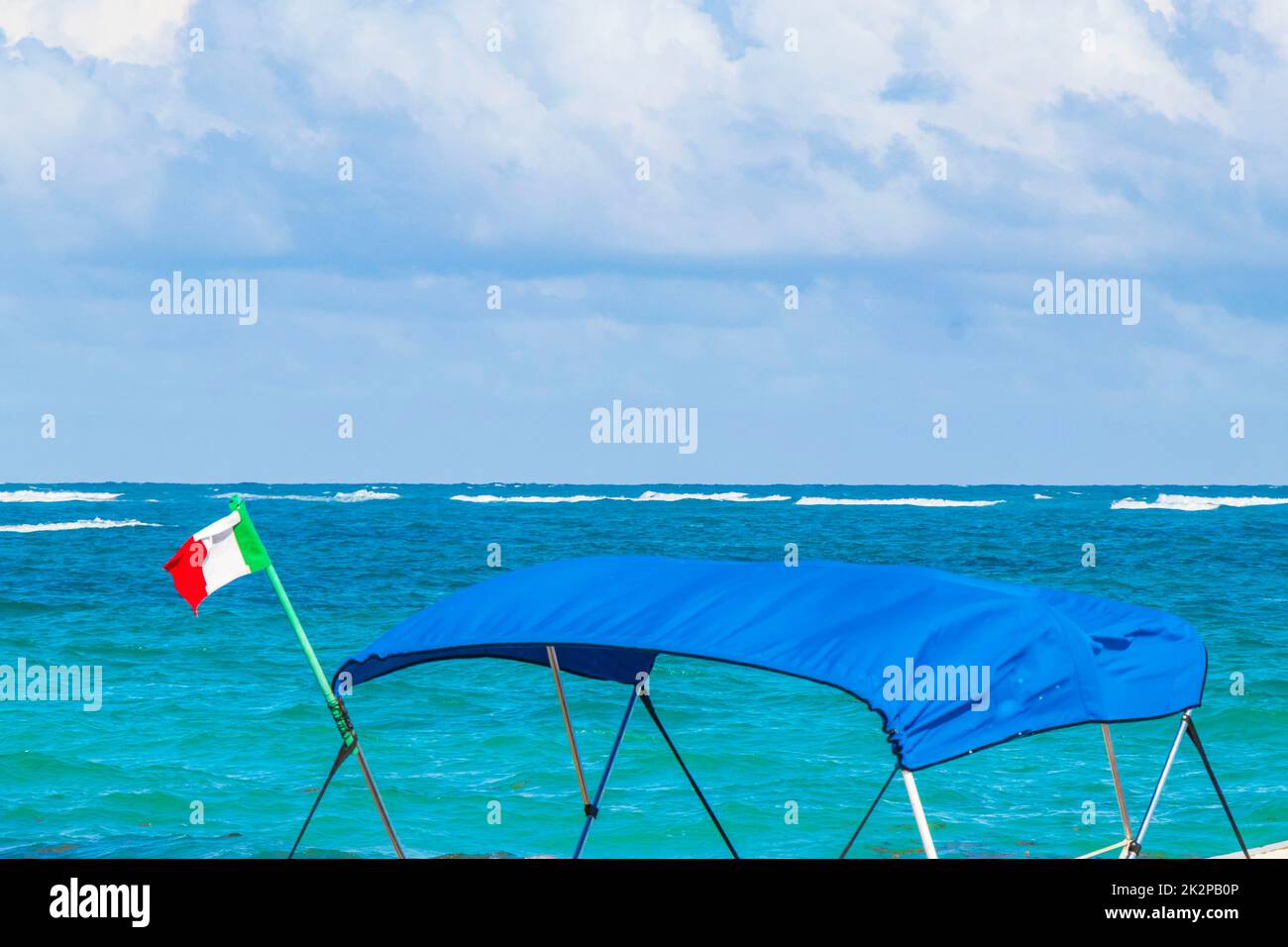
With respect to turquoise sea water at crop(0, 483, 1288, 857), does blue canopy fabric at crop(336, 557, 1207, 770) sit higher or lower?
Result: higher

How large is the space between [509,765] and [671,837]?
4059 millimetres

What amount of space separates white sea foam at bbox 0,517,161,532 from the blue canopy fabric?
68203mm

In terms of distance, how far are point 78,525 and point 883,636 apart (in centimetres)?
7601

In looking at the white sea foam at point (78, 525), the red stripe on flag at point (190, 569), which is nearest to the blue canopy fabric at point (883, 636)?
the red stripe on flag at point (190, 569)

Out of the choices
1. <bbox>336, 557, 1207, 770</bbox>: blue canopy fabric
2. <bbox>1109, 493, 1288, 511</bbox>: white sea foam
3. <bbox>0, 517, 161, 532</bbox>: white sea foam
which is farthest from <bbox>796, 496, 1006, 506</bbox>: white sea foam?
<bbox>336, 557, 1207, 770</bbox>: blue canopy fabric

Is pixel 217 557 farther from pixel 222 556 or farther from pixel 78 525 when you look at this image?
pixel 78 525

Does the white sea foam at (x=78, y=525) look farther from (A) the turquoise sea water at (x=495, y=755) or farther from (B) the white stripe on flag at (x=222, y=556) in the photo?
(B) the white stripe on flag at (x=222, y=556)

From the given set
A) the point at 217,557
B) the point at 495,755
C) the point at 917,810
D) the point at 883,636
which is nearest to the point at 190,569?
the point at 217,557

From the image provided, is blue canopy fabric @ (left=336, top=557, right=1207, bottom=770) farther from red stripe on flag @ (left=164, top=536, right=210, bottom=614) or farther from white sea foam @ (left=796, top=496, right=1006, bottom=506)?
white sea foam @ (left=796, top=496, right=1006, bottom=506)

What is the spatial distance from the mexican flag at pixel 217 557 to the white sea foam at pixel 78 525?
67106 mm

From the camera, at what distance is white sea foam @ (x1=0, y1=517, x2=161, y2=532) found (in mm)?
72812

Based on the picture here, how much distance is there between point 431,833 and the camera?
16234 mm

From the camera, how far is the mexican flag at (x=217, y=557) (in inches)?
373
